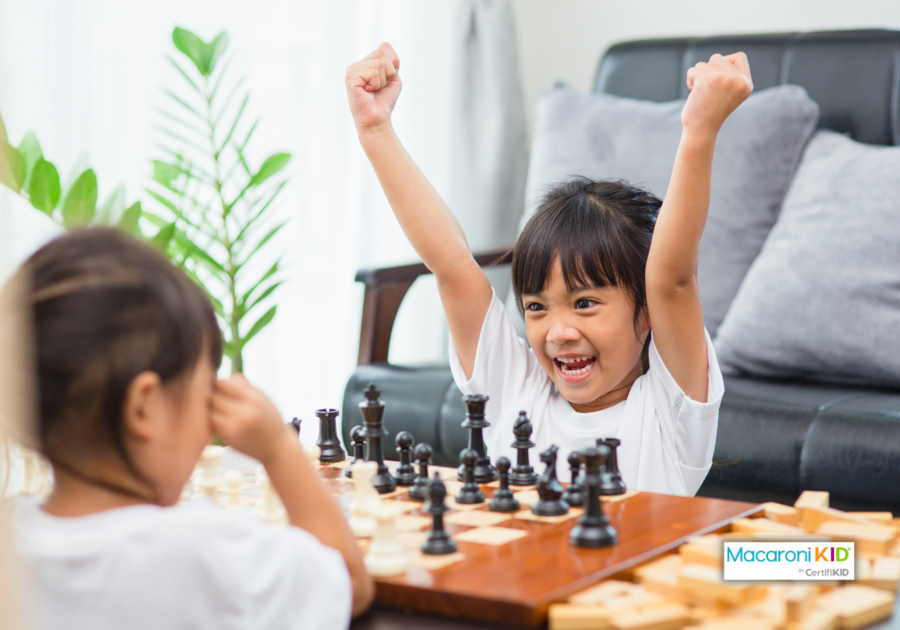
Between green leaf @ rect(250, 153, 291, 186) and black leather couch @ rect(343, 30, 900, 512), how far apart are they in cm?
38

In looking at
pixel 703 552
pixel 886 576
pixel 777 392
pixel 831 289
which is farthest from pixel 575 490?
pixel 831 289

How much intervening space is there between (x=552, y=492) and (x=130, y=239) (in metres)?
0.53

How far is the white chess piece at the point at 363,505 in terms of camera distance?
3.27 feet

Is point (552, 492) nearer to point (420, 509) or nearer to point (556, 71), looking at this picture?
point (420, 509)

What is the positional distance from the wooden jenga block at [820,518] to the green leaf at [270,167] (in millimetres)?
1887

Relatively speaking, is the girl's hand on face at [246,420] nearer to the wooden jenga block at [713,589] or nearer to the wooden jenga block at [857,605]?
the wooden jenga block at [713,589]

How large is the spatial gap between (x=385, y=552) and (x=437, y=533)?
0.24 ft

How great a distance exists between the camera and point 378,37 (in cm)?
345

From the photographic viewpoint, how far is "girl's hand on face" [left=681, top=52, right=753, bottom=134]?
3.82 ft

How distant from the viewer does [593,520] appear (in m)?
0.93

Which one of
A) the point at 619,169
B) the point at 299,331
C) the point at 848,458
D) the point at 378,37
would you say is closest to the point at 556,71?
the point at 378,37

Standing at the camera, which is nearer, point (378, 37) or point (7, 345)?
point (7, 345)

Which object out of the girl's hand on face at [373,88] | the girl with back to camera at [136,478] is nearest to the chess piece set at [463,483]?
the girl with back to camera at [136,478]

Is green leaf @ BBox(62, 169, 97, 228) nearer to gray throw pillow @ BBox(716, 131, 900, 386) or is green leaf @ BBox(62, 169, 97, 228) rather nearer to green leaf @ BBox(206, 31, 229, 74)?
green leaf @ BBox(206, 31, 229, 74)
